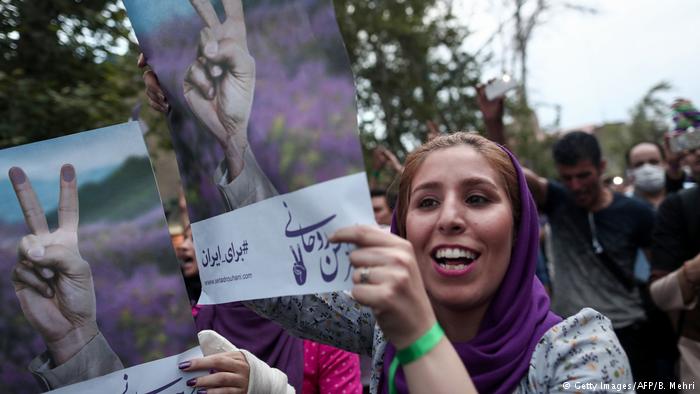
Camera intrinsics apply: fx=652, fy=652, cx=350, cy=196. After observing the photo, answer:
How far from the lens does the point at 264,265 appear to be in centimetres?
132

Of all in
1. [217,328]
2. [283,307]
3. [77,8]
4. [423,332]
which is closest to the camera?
[423,332]

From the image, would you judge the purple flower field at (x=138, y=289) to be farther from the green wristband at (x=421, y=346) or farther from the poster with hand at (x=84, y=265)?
the green wristband at (x=421, y=346)

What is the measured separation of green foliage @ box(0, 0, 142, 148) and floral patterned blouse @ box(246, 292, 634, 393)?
2.56 m

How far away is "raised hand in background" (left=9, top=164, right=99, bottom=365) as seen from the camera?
1.42m

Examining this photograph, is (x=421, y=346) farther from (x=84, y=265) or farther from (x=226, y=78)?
(x=84, y=265)

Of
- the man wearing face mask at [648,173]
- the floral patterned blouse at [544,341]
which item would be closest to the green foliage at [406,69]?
the man wearing face mask at [648,173]

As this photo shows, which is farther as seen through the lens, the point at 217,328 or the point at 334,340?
the point at 217,328

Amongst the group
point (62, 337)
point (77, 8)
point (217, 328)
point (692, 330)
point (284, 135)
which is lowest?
point (692, 330)

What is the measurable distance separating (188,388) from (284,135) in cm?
63

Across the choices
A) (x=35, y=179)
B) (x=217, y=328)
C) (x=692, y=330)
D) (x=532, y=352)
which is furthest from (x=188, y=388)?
(x=692, y=330)

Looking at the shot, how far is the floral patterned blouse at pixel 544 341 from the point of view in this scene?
1343 mm

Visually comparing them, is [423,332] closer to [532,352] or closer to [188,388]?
[532,352]

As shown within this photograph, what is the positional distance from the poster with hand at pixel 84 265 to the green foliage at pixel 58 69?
7.57 ft

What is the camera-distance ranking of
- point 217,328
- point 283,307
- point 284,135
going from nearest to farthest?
point 284,135 → point 283,307 → point 217,328
